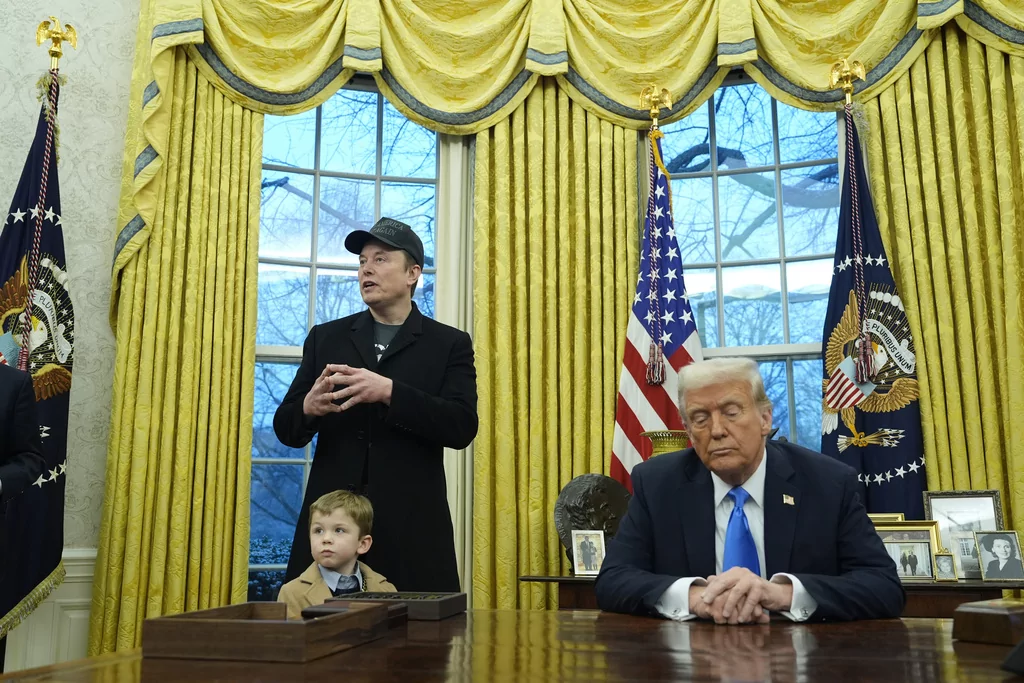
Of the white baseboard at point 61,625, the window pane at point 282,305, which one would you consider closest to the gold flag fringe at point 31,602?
the white baseboard at point 61,625

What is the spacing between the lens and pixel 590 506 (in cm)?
388

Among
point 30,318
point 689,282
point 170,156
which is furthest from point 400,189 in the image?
point 30,318

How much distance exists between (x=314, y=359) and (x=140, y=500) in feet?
5.21

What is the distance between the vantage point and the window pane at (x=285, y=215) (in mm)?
4621

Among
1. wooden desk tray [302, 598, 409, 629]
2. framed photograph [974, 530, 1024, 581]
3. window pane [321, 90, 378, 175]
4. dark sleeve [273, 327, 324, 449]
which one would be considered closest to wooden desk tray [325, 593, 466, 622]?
wooden desk tray [302, 598, 409, 629]

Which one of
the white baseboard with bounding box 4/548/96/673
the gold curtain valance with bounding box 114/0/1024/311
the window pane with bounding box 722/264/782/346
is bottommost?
the white baseboard with bounding box 4/548/96/673

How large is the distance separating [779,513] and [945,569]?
1849mm

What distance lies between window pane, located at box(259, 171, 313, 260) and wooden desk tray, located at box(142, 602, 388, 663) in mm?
3623

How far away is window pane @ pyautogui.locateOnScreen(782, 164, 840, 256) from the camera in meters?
4.56

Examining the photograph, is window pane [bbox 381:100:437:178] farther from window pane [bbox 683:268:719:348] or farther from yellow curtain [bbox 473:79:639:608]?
window pane [bbox 683:268:719:348]

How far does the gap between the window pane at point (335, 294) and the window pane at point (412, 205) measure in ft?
1.30

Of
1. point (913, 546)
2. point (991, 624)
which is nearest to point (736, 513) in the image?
point (991, 624)

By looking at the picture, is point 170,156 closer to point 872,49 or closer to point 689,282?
point 689,282

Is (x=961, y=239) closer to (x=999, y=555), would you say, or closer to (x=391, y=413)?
(x=999, y=555)
